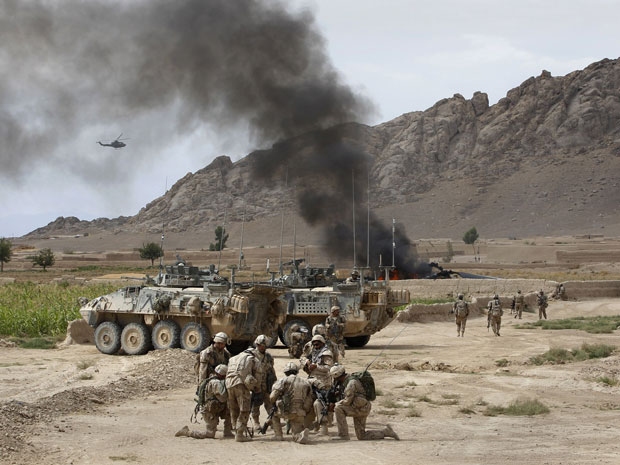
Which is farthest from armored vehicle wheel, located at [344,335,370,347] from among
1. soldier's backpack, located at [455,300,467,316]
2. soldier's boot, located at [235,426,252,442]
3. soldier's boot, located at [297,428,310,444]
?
soldier's boot, located at [297,428,310,444]

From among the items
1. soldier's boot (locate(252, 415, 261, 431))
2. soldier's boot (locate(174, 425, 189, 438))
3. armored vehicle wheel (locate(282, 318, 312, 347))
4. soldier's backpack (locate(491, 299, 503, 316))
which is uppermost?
soldier's backpack (locate(491, 299, 503, 316))

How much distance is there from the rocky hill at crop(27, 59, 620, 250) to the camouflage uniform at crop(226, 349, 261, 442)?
103 meters

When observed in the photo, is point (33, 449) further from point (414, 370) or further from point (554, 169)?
point (554, 169)

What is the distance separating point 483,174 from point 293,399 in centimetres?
14446

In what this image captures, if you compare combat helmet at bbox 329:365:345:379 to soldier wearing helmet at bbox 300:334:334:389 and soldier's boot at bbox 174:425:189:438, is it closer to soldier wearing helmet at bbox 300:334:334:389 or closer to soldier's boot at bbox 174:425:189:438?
soldier wearing helmet at bbox 300:334:334:389

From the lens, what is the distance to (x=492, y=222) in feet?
451

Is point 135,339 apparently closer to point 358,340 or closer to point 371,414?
point 358,340

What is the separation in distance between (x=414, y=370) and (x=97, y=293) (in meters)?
21.1

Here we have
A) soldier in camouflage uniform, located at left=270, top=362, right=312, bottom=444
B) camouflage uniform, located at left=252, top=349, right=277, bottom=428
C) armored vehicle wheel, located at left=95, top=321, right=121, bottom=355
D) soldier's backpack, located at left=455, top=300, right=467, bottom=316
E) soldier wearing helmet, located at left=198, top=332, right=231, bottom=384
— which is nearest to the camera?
soldier in camouflage uniform, located at left=270, top=362, right=312, bottom=444

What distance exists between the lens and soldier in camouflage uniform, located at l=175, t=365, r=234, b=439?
11680 mm

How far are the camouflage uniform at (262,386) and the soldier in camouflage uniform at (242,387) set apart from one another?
10cm

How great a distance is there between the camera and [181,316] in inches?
880

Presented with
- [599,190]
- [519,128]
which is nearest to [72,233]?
[519,128]

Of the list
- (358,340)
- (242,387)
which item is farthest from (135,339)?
(242,387)
